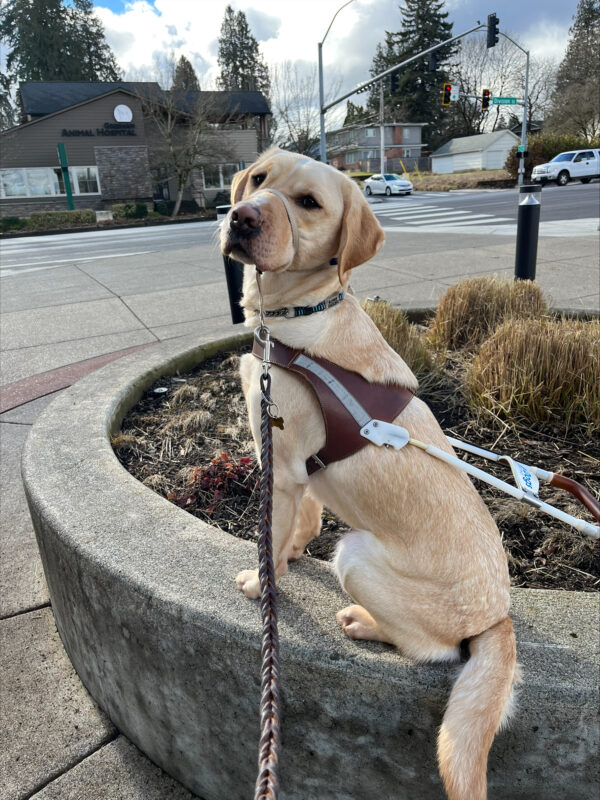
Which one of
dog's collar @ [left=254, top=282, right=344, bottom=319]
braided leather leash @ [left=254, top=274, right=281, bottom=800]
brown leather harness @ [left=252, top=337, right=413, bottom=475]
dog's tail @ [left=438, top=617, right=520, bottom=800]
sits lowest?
dog's tail @ [left=438, top=617, right=520, bottom=800]

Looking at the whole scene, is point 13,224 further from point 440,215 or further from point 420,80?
point 420,80

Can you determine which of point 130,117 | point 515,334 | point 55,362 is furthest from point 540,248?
point 130,117

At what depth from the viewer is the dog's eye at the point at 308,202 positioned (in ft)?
6.21

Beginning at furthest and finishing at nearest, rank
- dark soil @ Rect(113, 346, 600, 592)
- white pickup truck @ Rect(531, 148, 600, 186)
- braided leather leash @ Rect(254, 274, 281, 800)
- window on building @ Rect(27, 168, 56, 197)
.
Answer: white pickup truck @ Rect(531, 148, 600, 186), window on building @ Rect(27, 168, 56, 197), dark soil @ Rect(113, 346, 600, 592), braided leather leash @ Rect(254, 274, 281, 800)

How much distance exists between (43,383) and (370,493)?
4.12 m

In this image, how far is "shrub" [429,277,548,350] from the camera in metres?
4.29

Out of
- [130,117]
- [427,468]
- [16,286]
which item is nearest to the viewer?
[427,468]

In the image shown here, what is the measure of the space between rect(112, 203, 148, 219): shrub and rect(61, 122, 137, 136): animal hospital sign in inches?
304

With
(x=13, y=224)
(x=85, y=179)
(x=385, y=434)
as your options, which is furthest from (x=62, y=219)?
(x=385, y=434)

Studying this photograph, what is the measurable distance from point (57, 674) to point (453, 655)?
1619mm

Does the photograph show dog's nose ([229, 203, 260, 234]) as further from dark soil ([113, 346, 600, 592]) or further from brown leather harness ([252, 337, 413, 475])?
dark soil ([113, 346, 600, 592])

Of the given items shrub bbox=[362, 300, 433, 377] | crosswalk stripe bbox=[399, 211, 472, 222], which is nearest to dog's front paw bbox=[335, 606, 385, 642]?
shrub bbox=[362, 300, 433, 377]

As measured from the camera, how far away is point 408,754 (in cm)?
149

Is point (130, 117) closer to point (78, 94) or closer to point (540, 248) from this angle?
point (78, 94)
